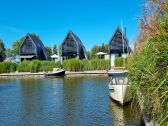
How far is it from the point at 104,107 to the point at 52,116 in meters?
3.42

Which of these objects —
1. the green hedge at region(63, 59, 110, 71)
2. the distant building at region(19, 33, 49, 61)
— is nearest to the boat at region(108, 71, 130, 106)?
the green hedge at region(63, 59, 110, 71)

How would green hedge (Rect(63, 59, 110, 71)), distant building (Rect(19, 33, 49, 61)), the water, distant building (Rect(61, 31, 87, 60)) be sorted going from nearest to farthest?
the water
green hedge (Rect(63, 59, 110, 71))
distant building (Rect(61, 31, 87, 60))
distant building (Rect(19, 33, 49, 61))

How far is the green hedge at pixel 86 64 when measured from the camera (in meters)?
58.1

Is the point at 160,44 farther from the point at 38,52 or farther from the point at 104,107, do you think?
the point at 38,52

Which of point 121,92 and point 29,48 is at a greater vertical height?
point 29,48

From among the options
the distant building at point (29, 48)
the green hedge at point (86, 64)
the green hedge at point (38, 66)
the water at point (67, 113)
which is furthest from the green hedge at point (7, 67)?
the water at point (67, 113)

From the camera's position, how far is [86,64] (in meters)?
58.8

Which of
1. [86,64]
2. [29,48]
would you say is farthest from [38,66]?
[29,48]

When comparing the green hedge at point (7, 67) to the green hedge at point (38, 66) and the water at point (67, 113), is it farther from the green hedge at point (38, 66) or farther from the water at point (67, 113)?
the water at point (67, 113)

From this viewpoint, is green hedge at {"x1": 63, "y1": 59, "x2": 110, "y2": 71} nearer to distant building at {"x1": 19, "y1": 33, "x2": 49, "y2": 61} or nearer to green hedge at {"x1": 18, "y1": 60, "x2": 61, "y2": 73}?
green hedge at {"x1": 18, "y1": 60, "x2": 61, "y2": 73}

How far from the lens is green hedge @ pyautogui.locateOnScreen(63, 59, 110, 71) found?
58.1m

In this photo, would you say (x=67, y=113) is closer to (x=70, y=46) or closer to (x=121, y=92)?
(x=121, y=92)

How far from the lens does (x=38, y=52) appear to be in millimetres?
80750

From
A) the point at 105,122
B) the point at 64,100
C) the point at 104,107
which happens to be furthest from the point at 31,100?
the point at 105,122
